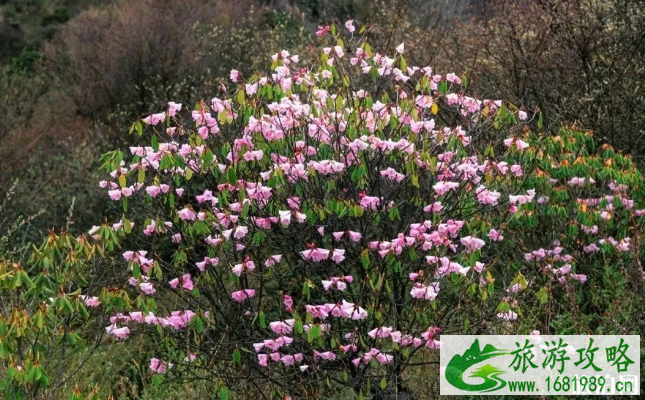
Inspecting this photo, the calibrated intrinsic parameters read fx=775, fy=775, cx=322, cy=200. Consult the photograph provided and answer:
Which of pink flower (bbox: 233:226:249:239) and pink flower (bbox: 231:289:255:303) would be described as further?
pink flower (bbox: 231:289:255:303)

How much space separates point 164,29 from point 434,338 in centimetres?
967

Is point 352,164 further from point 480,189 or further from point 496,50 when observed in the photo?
point 496,50

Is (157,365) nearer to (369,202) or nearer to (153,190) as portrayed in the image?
(153,190)

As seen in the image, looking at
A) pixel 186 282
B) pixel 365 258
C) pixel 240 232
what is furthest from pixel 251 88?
pixel 365 258

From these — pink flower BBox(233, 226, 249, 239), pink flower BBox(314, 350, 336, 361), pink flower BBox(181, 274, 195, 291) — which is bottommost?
pink flower BBox(314, 350, 336, 361)

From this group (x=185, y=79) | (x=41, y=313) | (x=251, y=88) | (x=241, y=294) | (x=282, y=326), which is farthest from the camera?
(x=185, y=79)

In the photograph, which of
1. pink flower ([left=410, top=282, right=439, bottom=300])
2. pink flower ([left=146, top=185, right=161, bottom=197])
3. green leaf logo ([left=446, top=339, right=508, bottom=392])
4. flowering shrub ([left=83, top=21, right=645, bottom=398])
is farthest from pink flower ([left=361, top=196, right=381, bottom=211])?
pink flower ([left=146, top=185, right=161, bottom=197])

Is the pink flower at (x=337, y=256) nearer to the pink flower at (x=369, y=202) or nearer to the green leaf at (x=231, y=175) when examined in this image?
the pink flower at (x=369, y=202)

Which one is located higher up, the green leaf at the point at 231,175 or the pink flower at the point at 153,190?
the green leaf at the point at 231,175

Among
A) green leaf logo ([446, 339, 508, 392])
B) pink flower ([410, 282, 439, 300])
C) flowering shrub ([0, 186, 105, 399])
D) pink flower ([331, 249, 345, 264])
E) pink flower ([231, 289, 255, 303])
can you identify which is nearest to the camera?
flowering shrub ([0, 186, 105, 399])

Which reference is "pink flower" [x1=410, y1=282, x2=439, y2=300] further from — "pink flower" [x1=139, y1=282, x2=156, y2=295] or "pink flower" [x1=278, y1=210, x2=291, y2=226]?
"pink flower" [x1=139, y1=282, x2=156, y2=295]

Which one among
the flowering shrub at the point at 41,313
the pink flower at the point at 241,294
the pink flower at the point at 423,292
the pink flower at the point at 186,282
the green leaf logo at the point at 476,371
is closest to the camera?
the flowering shrub at the point at 41,313

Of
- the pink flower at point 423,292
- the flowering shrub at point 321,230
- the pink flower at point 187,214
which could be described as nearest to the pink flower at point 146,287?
the flowering shrub at point 321,230

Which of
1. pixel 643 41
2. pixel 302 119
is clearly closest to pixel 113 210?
pixel 302 119
